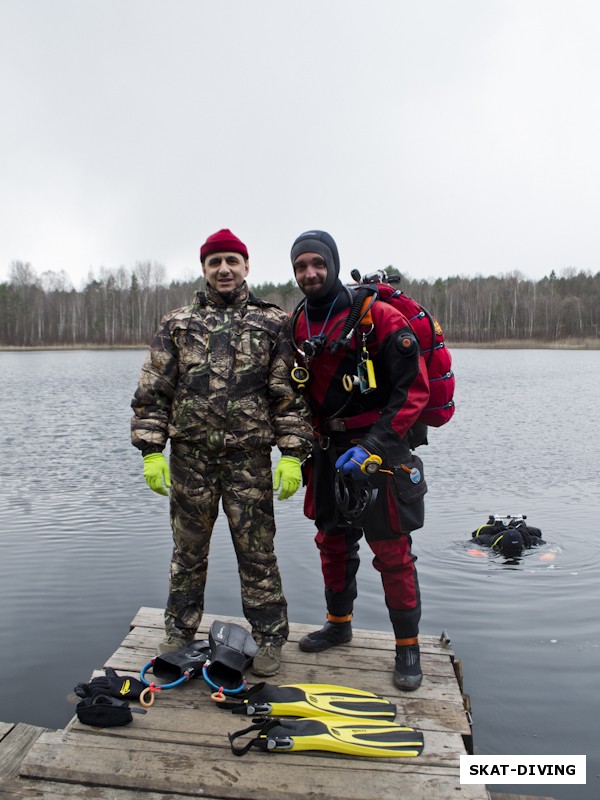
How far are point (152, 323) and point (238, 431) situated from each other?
242ft

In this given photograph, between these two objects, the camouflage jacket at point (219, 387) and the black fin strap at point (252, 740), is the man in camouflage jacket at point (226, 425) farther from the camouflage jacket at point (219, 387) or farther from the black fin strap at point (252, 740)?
the black fin strap at point (252, 740)

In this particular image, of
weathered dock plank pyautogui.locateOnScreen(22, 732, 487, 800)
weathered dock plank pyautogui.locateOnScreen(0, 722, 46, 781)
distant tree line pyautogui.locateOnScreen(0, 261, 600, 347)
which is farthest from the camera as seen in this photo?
distant tree line pyautogui.locateOnScreen(0, 261, 600, 347)

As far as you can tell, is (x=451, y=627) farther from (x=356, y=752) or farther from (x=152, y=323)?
(x=152, y=323)

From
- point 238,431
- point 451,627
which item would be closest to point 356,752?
point 238,431

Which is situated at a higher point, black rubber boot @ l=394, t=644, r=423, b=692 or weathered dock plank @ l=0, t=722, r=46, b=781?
black rubber boot @ l=394, t=644, r=423, b=692

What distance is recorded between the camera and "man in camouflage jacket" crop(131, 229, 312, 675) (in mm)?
3674

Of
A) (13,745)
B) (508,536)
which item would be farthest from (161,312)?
(13,745)

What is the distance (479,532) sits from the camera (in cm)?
821

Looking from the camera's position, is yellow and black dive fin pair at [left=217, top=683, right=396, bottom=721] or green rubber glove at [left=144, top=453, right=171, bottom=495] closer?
yellow and black dive fin pair at [left=217, top=683, right=396, bottom=721]

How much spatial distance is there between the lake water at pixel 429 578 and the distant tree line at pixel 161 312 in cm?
6101

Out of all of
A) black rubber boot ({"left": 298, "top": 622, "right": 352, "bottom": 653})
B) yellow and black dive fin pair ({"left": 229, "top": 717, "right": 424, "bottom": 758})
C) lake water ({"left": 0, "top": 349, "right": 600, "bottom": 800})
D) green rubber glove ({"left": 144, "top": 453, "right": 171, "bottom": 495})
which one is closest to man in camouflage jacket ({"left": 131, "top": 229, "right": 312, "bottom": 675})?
green rubber glove ({"left": 144, "top": 453, "right": 171, "bottom": 495})

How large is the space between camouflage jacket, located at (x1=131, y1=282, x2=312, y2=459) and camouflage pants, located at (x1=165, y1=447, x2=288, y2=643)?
0.11 metres

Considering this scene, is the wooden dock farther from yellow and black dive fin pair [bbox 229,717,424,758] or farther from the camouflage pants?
the camouflage pants

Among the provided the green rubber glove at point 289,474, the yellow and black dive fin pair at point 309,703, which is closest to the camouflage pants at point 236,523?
the green rubber glove at point 289,474
